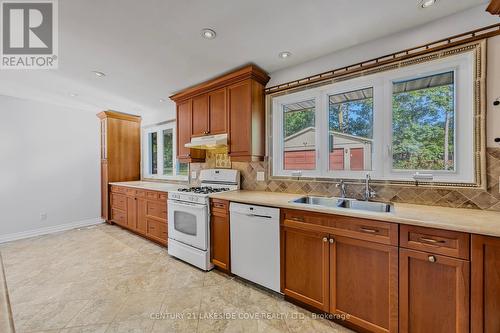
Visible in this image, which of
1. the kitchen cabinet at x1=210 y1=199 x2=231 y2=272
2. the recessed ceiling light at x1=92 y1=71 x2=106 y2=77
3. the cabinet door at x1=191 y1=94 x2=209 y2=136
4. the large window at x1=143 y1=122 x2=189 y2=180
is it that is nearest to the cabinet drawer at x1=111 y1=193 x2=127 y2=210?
the large window at x1=143 y1=122 x2=189 y2=180

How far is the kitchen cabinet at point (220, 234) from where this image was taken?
7.55 ft

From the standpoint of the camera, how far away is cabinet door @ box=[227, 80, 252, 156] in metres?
2.49

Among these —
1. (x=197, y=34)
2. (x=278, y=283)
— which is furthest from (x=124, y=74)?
(x=278, y=283)

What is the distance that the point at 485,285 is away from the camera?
1.14 metres

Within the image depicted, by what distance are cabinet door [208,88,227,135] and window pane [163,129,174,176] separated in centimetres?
175

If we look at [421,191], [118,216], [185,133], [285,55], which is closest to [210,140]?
[185,133]

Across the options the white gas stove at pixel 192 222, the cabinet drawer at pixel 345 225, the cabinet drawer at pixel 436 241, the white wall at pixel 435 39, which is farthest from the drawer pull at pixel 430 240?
the white gas stove at pixel 192 222

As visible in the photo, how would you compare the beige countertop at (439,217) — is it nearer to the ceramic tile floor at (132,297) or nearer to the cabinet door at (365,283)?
the cabinet door at (365,283)

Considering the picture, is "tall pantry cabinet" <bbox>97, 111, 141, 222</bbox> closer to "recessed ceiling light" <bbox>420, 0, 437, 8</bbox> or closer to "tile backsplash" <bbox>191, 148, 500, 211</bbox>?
"tile backsplash" <bbox>191, 148, 500, 211</bbox>

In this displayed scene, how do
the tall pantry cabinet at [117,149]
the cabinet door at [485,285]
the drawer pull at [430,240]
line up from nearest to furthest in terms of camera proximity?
the cabinet door at [485,285]
the drawer pull at [430,240]
the tall pantry cabinet at [117,149]

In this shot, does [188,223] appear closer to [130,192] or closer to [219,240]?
[219,240]

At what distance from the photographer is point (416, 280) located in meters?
1.31

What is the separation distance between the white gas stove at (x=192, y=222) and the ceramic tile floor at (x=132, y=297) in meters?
0.18

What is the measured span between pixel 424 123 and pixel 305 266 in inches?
65.8
